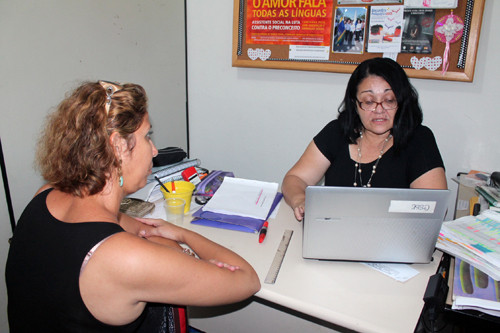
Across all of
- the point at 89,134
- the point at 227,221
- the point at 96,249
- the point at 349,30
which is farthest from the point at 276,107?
the point at 96,249

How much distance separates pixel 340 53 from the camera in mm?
2088

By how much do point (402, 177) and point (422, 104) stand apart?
2.29 feet

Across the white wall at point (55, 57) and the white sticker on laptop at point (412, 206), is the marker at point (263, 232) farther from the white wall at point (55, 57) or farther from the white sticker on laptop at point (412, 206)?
the white wall at point (55, 57)

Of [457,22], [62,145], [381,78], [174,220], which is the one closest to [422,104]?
[457,22]

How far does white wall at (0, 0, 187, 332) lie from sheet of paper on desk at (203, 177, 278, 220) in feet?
2.74

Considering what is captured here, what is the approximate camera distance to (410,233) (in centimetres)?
98

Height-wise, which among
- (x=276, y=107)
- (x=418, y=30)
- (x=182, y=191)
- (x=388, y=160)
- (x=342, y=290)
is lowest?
(x=342, y=290)

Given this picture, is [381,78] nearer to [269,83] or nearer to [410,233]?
[410,233]

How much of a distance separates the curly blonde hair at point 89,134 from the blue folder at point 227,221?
0.51 m

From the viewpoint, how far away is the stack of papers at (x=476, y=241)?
955mm

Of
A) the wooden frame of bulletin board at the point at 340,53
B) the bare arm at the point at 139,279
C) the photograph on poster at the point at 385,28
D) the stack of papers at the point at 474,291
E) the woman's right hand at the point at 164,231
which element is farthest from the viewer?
the photograph on poster at the point at 385,28

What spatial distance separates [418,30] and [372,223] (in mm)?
1400

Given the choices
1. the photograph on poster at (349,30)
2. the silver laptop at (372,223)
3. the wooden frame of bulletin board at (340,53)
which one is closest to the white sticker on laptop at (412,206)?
the silver laptop at (372,223)

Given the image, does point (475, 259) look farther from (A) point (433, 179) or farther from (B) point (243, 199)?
(B) point (243, 199)
